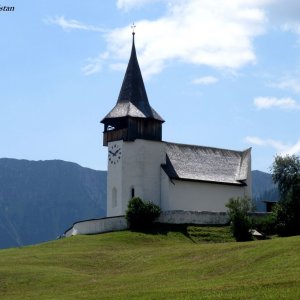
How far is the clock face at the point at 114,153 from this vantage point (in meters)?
80.6

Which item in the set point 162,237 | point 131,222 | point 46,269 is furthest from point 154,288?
point 131,222

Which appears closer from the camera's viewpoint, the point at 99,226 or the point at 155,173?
the point at 99,226

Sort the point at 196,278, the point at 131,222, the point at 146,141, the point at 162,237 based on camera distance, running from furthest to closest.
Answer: the point at 146,141 < the point at 131,222 < the point at 162,237 < the point at 196,278

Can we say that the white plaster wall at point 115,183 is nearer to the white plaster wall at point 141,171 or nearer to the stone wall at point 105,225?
the white plaster wall at point 141,171

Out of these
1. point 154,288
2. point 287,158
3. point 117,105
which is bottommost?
point 154,288

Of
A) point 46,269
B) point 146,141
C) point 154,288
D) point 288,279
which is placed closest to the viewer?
point 288,279

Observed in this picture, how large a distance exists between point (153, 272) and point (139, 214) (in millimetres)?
27047

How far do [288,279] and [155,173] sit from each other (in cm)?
4524

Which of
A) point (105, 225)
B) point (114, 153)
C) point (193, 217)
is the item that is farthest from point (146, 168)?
point (105, 225)

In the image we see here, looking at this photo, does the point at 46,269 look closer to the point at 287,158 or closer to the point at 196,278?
the point at 196,278

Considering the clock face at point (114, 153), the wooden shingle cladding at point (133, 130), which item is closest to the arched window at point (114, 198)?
the clock face at point (114, 153)

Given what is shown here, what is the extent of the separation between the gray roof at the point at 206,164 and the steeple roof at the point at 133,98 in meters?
4.63

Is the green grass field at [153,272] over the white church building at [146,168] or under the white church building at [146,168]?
under

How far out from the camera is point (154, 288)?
127 feet
